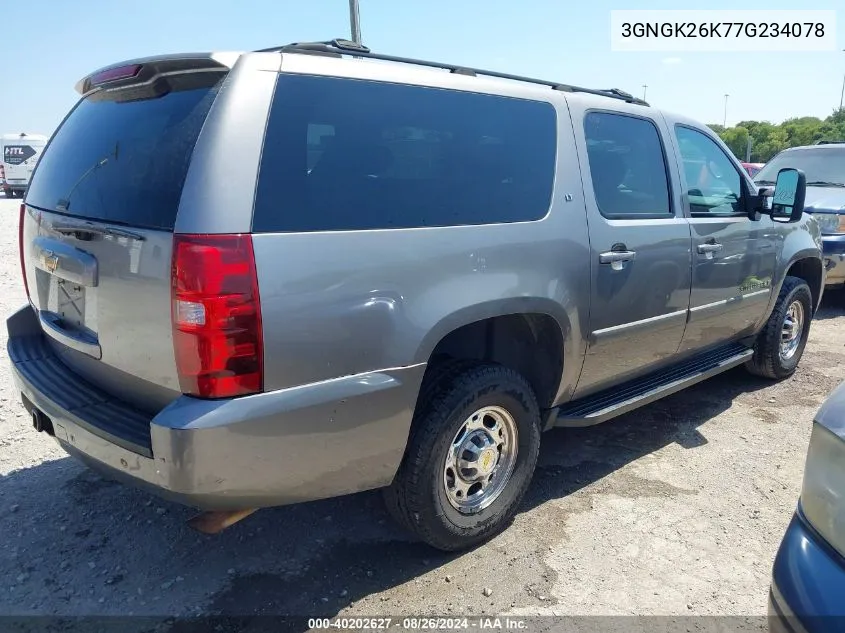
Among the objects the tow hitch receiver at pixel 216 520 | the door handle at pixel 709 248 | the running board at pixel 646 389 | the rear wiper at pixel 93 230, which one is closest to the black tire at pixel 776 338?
the running board at pixel 646 389

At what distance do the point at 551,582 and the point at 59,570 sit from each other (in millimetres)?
2069

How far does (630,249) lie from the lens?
326 cm

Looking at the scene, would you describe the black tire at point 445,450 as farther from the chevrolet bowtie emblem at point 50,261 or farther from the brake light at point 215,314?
the chevrolet bowtie emblem at point 50,261

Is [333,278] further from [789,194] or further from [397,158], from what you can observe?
[789,194]

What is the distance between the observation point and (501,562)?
9.12ft

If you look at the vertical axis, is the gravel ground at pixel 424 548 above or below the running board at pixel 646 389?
below

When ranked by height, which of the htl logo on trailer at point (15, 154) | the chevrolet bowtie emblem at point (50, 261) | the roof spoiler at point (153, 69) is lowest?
the chevrolet bowtie emblem at point (50, 261)

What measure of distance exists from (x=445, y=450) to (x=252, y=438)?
2.90ft

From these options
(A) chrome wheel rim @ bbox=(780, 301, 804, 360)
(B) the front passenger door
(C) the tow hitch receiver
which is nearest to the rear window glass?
(C) the tow hitch receiver

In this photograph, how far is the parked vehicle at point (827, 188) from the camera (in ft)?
23.8

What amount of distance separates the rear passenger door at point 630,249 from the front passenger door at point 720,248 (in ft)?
0.65

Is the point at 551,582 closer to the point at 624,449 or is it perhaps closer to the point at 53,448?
the point at 624,449

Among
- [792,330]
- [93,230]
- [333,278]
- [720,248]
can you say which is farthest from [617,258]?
[792,330]

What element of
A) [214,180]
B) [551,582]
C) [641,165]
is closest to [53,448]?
[214,180]
